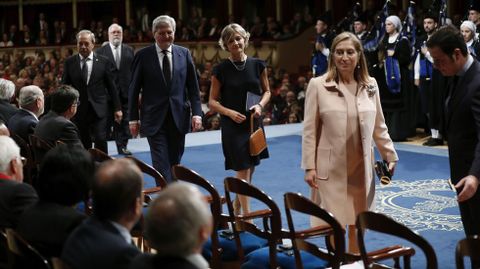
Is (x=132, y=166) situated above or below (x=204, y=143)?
above

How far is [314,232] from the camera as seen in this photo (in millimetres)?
3920

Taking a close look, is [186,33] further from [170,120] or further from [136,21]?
[170,120]

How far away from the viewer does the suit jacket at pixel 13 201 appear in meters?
3.46

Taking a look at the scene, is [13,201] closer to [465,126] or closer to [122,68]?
[465,126]

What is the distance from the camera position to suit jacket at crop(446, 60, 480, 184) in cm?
400

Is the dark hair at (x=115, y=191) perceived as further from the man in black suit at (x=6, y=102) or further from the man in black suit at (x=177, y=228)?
the man in black suit at (x=6, y=102)

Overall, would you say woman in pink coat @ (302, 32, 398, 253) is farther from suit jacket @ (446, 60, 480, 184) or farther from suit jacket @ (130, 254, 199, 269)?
suit jacket @ (130, 254, 199, 269)

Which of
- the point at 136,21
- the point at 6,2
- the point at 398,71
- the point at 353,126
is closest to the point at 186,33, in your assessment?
the point at 136,21

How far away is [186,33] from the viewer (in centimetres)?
1828

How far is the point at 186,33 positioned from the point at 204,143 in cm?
820

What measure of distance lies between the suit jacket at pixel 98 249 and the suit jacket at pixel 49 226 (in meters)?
0.33

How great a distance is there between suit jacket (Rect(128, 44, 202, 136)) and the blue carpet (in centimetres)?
114

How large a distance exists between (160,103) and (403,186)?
8.64ft

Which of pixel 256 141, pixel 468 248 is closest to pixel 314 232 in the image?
pixel 468 248
